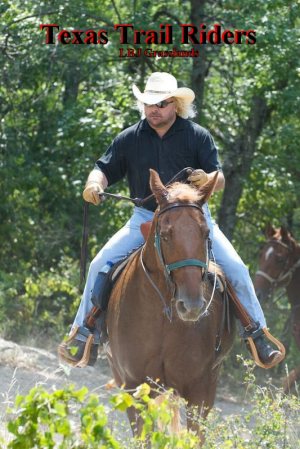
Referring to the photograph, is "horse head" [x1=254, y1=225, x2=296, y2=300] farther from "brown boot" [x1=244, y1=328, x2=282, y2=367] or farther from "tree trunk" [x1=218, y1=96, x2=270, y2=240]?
"brown boot" [x1=244, y1=328, x2=282, y2=367]

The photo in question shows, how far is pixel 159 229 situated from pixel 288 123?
673 centimetres

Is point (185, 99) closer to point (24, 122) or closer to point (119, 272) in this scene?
point (119, 272)

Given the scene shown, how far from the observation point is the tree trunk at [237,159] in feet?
45.1

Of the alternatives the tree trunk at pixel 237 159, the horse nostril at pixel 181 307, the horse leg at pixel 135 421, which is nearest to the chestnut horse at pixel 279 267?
the tree trunk at pixel 237 159

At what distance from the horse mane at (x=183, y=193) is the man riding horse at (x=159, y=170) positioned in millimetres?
700

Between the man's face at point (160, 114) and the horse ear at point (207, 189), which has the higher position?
the man's face at point (160, 114)

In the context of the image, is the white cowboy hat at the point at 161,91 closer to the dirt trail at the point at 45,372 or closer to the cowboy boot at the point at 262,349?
the cowboy boot at the point at 262,349

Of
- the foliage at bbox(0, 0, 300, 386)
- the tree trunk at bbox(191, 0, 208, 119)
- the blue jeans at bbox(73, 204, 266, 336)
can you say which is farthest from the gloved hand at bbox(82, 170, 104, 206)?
the tree trunk at bbox(191, 0, 208, 119)

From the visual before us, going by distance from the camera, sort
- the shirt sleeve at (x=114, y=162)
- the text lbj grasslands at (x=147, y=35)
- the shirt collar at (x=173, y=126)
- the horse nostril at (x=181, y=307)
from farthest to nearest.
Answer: the text lbj grasslands at (x=147, y=35), the shirt sleeve at (x=114, y=162), the shirt collar at (x=173, y=126), the horse nostril at (x=181, y=307)

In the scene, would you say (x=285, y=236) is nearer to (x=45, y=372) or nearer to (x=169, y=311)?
(x=45, y=372)

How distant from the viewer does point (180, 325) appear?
6.68 metres

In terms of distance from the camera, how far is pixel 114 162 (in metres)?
7.54

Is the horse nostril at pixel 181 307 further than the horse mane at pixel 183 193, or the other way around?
the horse mane at pixel 183 193

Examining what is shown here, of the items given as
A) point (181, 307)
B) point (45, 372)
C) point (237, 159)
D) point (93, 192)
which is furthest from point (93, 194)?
point (237, 159)
